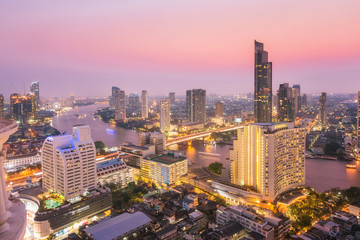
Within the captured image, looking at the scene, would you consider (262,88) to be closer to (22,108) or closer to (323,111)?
(323,111)

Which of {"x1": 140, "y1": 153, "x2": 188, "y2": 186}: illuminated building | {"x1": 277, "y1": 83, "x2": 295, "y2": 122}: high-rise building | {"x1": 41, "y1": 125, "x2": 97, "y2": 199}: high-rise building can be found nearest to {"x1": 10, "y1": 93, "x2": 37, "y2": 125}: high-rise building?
{"x1": 140, "y1": 153, "x2": 188, "y2": 186}: illuminated building

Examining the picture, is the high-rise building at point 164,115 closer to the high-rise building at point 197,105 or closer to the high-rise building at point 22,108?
the high-rise building at point 197,105

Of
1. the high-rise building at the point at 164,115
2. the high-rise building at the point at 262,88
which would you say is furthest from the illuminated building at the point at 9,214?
the high-rise building at the point at 262,88

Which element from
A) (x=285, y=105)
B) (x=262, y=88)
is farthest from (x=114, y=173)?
(x=285, y=105)

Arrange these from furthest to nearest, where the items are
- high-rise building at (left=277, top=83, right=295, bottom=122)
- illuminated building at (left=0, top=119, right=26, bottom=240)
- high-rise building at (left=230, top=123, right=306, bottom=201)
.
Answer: high-rise building at (left=277, top=83, right=295, bottom=122) → high-rise building at (left=230, top=123, right=306, bottom=201) → illuminated building at (left=0, top=119, right=26, bottom=240)

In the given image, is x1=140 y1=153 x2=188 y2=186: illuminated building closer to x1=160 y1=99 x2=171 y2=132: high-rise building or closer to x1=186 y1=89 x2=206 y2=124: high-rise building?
x1=160 y1=99 x2=171 y2=132: high-rise building

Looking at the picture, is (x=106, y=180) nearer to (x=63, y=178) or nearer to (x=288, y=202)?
(x=63, y=178)

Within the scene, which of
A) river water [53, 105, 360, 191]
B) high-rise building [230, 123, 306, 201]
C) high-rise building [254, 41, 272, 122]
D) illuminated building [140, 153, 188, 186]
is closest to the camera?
high-rise building [230, 123, 306, 201]
